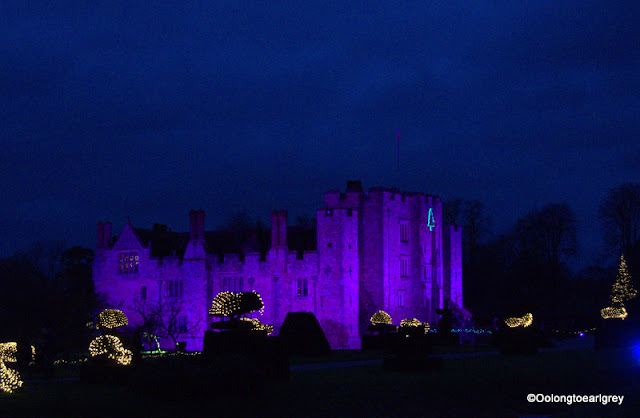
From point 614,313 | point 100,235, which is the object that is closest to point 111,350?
point 100,235

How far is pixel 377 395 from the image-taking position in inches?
1078

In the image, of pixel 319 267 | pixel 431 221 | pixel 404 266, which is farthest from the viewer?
pixel 431 221

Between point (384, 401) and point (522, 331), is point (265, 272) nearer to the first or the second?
point (522, 331)

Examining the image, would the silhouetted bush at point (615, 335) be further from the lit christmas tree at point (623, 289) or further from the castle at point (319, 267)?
the lit christmas tree at point (623, 289)

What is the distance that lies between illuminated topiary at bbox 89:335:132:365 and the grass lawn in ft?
4.14

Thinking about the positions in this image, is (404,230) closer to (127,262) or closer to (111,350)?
(127,262)

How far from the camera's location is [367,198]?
66875 millimetres

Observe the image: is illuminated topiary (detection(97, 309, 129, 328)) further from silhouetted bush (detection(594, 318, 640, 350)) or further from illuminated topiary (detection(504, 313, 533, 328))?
illuminated topiary (detection(504, 313, 533, 328))

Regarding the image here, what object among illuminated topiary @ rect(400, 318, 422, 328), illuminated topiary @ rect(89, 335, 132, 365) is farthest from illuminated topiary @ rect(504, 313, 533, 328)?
illuminated topiary @ rect(89, 335, 132, 365)

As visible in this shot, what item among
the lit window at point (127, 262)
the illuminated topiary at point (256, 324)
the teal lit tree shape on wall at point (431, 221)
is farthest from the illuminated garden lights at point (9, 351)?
the teal lit tree shape on wall at point (431, 221)

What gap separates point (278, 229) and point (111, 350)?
3382 cm

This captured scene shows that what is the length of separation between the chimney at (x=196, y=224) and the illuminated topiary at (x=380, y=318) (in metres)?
14.1

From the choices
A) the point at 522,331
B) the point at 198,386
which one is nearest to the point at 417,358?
the point at 198,386

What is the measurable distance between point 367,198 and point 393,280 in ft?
19.5
